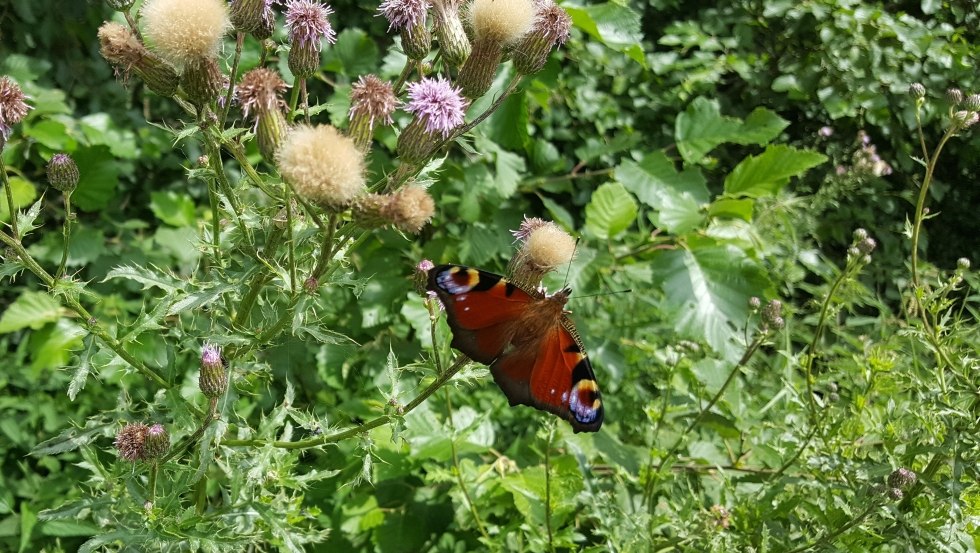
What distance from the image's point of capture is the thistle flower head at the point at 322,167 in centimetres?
137

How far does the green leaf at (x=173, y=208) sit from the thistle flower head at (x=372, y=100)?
7.78 feet

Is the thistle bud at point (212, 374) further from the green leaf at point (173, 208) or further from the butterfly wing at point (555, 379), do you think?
the green leaf at point (173, 208)

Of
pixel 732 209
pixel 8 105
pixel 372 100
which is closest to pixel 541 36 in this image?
pixel 372 100

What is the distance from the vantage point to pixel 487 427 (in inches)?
120

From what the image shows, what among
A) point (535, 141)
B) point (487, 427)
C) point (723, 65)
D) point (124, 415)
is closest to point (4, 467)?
point (124, 415)

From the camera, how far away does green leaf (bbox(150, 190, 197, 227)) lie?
3.63 meters

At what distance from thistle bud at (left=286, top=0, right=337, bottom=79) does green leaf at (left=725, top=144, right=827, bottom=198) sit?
7.43 feet

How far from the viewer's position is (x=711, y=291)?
311cm

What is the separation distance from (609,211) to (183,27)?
2.23 meters

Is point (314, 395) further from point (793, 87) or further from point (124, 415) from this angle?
point (793, 87)

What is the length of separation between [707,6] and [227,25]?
178 inches

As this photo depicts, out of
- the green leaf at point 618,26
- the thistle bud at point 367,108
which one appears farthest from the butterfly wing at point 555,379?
the green leaf at point 618,26

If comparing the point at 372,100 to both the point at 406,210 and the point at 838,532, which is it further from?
the point at 838,532

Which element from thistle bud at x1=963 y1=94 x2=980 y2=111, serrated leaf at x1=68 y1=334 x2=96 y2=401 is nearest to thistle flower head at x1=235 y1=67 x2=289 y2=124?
serrated leaf at x1=68 y1=334 x2=96 y2=401
